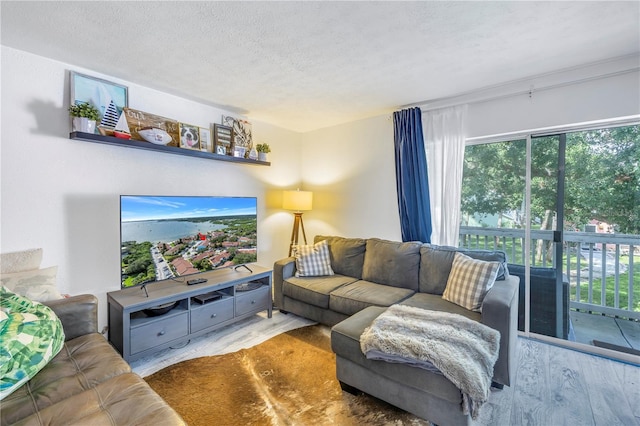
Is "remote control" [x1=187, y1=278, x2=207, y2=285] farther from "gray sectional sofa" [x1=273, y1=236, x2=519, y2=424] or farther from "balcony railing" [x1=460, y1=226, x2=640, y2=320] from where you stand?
"balcony railing" [x1=460, y1=226, x2=640, y2=320]

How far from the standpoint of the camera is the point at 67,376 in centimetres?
140

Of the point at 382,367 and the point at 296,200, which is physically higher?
the point at 296,200

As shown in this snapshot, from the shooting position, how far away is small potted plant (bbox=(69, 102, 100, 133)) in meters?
2.17

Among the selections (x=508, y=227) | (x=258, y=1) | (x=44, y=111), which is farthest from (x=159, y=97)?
(x=508, y=227)

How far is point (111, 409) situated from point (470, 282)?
239 cm

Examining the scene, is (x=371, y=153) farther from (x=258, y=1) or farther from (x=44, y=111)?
(x=44, y=111)

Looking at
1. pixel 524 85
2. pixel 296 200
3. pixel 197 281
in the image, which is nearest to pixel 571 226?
pixel 524 85

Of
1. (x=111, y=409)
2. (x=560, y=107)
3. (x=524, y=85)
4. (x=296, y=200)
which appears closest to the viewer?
(x=111, y=409)

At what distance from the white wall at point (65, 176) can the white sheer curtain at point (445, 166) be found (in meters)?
2.61

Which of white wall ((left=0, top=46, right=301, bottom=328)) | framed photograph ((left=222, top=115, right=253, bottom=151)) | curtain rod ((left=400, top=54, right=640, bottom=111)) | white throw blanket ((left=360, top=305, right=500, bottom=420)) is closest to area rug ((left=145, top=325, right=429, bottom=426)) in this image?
white throw blanket ((left=360, top=305, right=500, bottom=420))

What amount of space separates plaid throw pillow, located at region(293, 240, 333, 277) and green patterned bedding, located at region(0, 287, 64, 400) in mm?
2055

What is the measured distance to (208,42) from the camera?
1.94m

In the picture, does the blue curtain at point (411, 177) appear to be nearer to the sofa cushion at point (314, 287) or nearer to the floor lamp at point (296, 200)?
the sofa cushion at point (314, 287)

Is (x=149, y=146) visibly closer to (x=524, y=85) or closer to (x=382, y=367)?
(x=382, y=367)
